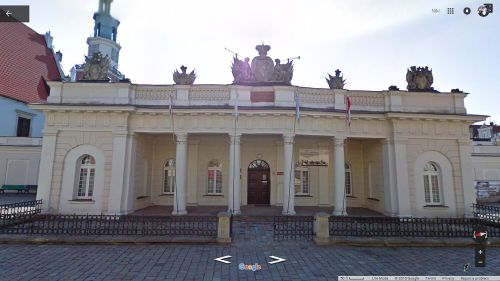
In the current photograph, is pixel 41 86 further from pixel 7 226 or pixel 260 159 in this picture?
pixel 260 159

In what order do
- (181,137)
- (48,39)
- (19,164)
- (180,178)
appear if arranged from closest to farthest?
1. (180,178)
2. (181,137)
3. (19,164)
4. (48,39)

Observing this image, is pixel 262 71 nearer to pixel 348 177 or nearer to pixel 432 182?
pixel 348 177

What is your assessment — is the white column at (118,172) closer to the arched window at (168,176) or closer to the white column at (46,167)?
the white column at (46,167)

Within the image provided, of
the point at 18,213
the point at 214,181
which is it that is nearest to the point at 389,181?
the point at 214,181

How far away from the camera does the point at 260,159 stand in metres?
20.0

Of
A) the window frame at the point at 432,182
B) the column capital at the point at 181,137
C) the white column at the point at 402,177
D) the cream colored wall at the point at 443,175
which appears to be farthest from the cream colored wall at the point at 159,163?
the window frame at the point at 432,182

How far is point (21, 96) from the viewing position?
29.8 m

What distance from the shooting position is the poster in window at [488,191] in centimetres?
2548

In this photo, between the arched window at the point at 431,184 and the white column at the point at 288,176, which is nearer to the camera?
the white column at the point at 288,176

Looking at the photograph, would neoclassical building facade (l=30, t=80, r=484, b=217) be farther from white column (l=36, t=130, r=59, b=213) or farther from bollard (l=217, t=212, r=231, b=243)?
bollard (l=217, t=212, r=231, b=243)

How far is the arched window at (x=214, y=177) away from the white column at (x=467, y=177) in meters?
15.3

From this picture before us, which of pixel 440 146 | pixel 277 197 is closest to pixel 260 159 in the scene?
pixel 277 197

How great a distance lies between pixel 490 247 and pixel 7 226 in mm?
19520

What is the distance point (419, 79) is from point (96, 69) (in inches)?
803
